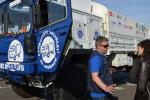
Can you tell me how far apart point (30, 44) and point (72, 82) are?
1.40m

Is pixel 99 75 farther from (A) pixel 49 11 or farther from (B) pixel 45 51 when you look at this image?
(A) pixel 49 11

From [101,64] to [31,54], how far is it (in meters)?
3.43

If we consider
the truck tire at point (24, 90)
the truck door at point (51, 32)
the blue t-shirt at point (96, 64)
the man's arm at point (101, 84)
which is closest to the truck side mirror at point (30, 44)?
the truck door at point (51, 32)

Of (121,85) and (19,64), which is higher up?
(19,64)

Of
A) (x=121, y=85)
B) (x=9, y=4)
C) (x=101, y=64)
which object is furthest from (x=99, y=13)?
(x=101, y=64)

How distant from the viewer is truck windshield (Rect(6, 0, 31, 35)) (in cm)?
948

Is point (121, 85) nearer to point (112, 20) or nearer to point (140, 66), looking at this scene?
point (112, 20)

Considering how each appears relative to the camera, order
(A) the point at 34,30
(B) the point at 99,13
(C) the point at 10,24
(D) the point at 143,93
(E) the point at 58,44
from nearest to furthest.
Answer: (D) the point at 143,93 < (E) the point at 58,44 < (A) the point at 34,30 < (C) the point at 10,24 < (B) the point at 99,13

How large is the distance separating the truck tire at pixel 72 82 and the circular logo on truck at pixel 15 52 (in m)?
1.13

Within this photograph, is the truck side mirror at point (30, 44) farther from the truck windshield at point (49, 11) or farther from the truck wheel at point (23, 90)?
the truck wheel at point (23, 90)

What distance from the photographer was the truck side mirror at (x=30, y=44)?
9055 millimetres

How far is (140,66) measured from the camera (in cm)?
570

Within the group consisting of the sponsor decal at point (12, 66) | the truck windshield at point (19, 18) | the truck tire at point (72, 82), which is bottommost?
the truck tire at point (72, 82)

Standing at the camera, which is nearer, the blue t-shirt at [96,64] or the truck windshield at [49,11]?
the blue t-shirt at [96,64]
